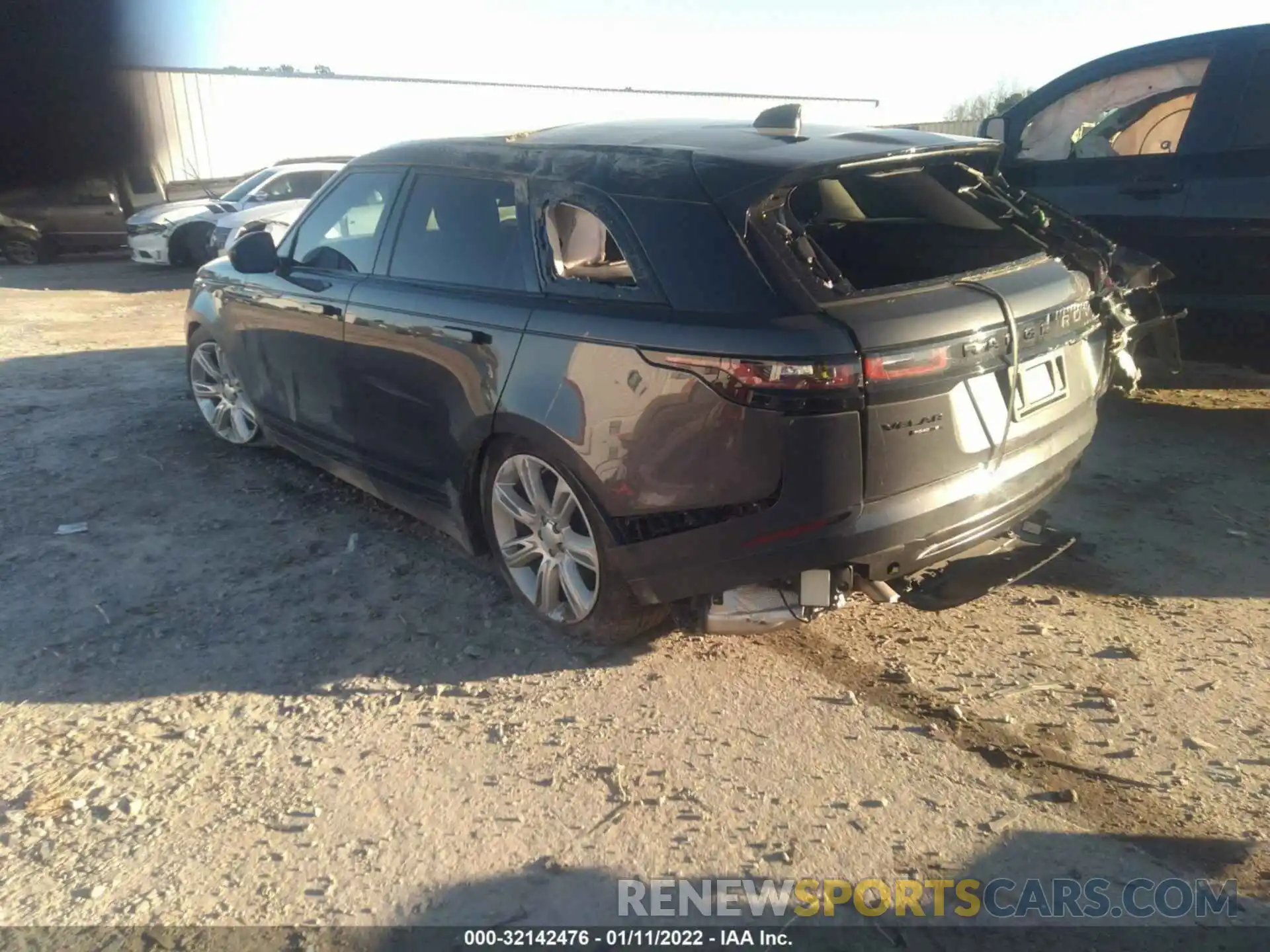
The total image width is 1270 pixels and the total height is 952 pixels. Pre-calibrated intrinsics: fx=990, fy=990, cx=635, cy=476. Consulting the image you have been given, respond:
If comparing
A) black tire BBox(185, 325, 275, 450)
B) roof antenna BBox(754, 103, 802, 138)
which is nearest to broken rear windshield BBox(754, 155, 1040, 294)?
roof antenna BBox(754, 103, 802, 138)

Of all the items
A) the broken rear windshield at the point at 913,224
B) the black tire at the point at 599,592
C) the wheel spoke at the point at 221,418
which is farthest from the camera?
the wheel spoke at the point at 221,418

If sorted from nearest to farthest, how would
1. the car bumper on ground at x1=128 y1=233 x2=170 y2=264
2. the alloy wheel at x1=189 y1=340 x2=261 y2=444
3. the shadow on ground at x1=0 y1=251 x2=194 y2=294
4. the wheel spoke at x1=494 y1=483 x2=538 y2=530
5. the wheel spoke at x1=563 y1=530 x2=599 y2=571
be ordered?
the wheel spoke at x1=563 y1=530 x2=599 y2=571 → the wheel spoke at x1=494 y1=483 x2=538 y2=530 → the alloy wheel at x1=189 y1=340 x2=261 y2=444 → the shadow on ground at x1=0 y1=251 x2=194 y2=294 → the car bumper on ground at x1=128 y1=233 x2=170 y2=264

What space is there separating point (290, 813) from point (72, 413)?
4.88 metres

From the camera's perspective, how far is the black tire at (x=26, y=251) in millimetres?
18375

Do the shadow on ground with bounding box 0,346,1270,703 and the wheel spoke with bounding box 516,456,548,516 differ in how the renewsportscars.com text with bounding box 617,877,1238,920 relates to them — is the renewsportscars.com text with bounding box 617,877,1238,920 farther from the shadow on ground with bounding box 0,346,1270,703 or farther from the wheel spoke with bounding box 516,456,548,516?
the wheel spoke with bounding box 516,456,548,516

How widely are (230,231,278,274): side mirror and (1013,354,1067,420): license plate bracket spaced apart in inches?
137

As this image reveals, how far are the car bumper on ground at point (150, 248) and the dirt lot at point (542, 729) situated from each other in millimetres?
12459

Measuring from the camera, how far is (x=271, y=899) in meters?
2.38

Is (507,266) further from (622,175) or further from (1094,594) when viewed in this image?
(1094,594)

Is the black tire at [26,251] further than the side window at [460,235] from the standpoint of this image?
Yes

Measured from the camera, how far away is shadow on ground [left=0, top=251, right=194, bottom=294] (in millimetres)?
14500

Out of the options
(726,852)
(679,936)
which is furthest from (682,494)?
(679,936)

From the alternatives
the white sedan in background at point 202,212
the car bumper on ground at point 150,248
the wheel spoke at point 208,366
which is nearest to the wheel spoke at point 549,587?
the wheel spoke at point 208,366

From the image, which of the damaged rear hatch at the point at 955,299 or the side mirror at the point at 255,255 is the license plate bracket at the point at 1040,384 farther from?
the side mirror at the point at 255,255
